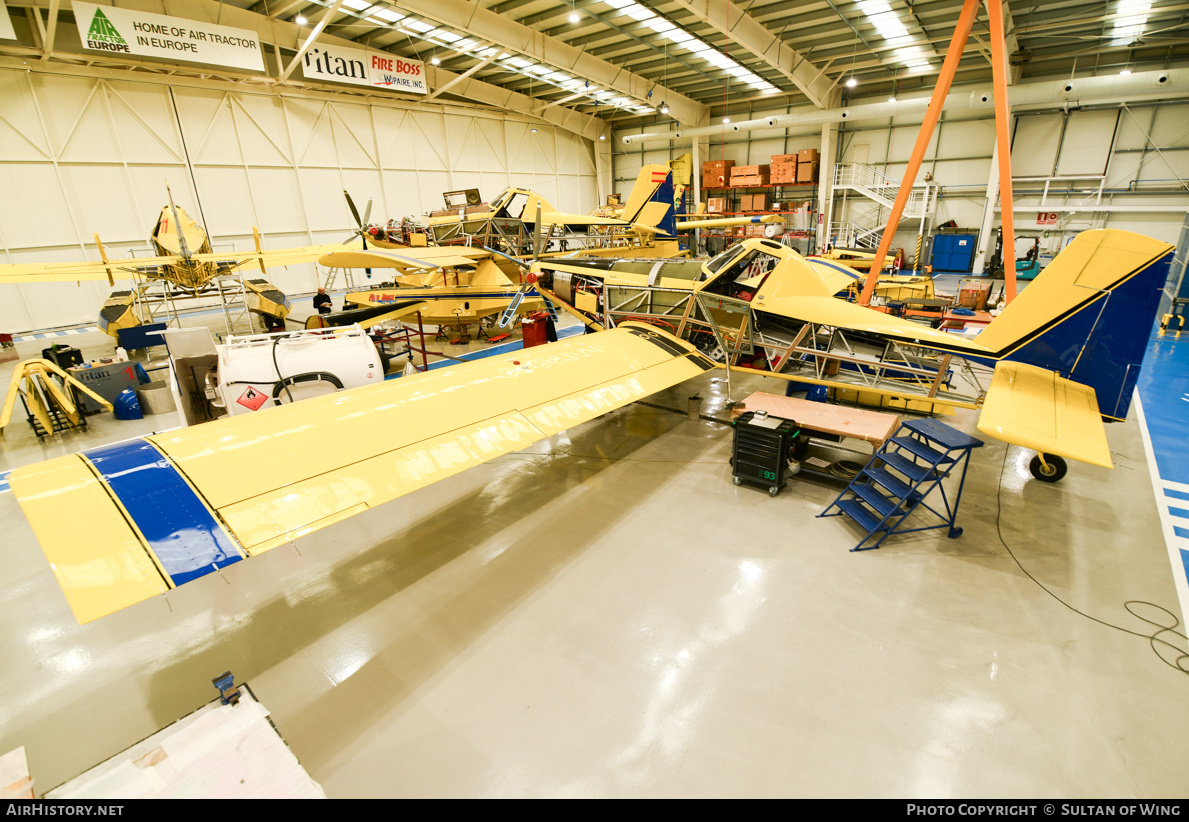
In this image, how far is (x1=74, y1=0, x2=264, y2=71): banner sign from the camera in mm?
13391

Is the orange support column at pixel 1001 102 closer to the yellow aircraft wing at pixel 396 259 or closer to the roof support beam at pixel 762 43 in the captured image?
the roof support beam at pixel 762 43

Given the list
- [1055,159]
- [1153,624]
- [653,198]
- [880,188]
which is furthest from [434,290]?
[1055,159]

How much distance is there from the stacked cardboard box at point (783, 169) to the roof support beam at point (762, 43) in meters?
2.97

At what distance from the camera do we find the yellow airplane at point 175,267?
12102 mm

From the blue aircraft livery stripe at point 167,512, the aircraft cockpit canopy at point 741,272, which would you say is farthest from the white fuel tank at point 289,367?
the aircraft cockpit canopy at point 741,272

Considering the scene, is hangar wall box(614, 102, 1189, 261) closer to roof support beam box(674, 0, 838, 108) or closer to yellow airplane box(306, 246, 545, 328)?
roof support beam box(674, 0, 838, 108)

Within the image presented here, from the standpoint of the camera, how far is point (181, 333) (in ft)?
25.8

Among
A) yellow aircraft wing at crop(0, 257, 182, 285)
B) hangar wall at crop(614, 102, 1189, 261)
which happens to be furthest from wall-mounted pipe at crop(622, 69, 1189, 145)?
yellow aircraft wing at crop(0, 257, 182, 285)

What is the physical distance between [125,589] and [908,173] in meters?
12.0

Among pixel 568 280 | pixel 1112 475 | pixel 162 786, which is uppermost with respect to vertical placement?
pixel 568 280

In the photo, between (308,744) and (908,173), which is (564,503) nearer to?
(308,744)

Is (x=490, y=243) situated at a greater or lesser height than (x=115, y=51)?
lesser
